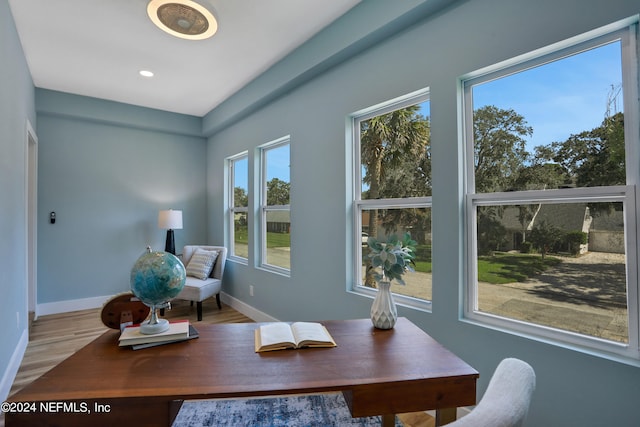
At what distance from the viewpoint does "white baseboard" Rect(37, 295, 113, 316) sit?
13.3 ft

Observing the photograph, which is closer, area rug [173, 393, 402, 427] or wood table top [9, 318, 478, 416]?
wood table top [9, 318, 478, 416]

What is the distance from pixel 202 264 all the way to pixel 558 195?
3.87 meters

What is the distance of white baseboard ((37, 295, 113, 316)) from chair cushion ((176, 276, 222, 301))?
1.01m

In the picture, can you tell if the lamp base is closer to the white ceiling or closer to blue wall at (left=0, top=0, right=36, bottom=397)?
blue wall at (left=0, top=0, right=36, bottom=397)

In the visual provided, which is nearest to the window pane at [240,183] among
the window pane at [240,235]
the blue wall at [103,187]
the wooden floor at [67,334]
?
the window pane at [240,235]

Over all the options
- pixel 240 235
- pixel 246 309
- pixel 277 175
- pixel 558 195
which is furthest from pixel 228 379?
pixel 240 235

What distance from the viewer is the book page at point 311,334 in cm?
126

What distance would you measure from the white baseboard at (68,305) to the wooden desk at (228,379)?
3546 millimetres

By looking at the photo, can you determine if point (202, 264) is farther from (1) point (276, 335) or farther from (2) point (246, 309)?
(1) point (276, 335)

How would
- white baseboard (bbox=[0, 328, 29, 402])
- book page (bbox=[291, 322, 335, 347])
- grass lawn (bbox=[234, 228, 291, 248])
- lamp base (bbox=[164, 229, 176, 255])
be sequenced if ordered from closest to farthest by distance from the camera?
book page (bbox=[291, 322, 335, 347])
white baseboard (bbox=[0, 328, 29, 402])
grass lawn (bbox=[234, 228, 291, 248])
lamp base (bbox=[164, 229, 176, 255])

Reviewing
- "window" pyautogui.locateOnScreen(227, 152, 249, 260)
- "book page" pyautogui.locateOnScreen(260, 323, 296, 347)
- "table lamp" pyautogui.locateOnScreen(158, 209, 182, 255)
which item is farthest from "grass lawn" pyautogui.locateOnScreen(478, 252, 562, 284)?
"table lamp" pyautogui.locateOnScreen(158, 209, 182, 255)

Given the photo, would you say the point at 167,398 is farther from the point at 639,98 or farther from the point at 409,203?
the point at 639,98

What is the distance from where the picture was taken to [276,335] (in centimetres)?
131

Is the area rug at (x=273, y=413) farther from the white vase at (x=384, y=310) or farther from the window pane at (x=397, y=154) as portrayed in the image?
the window pane at (x=397, y=154)
